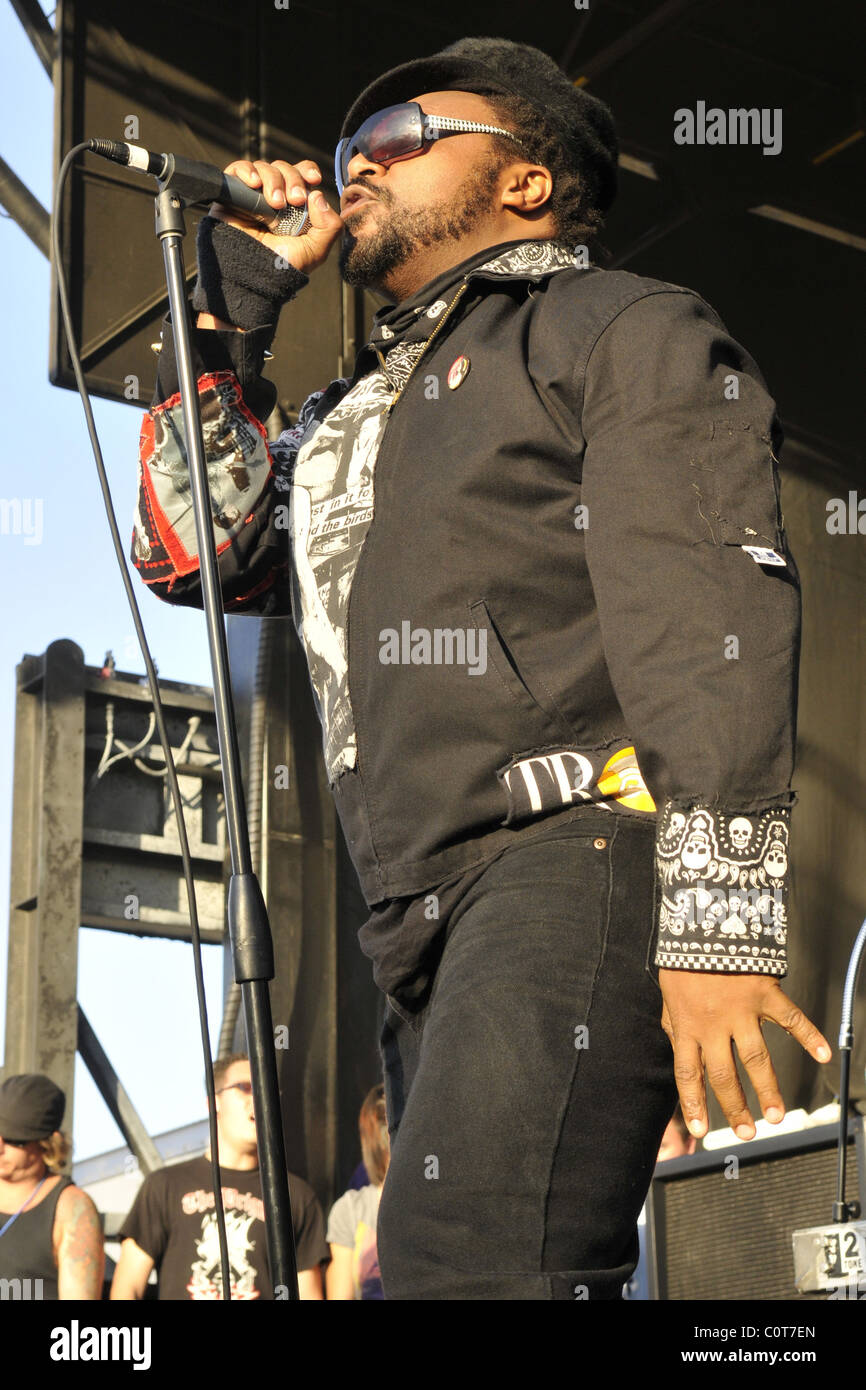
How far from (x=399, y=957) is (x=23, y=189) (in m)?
6.05

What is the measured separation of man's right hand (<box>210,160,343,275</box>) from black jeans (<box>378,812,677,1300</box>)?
927 millimetres

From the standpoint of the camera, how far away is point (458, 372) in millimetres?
2025

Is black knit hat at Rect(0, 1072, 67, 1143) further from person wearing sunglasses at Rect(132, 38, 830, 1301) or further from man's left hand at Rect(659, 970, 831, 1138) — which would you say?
man's left hand at Rect(659, 970, 831, 1138)

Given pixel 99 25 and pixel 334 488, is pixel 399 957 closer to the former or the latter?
pixel 334 488

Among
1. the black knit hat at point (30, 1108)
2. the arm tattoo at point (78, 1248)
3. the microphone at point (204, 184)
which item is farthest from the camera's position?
the black knit hat at point (30, 1108)

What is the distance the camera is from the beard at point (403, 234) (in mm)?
2283

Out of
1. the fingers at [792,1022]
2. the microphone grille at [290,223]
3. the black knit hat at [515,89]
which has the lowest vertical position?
the fingers at [792,1022]

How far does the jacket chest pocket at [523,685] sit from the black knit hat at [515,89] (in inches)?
39.0

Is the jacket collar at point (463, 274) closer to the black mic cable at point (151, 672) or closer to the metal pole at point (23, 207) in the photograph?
the black mic cable at point (151, 672)

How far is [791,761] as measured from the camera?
1.64m

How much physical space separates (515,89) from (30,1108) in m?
3.74

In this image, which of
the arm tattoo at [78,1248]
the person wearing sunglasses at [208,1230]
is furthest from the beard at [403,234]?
the arm tattoo at [78,1248]

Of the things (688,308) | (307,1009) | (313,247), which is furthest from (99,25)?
(688,308)

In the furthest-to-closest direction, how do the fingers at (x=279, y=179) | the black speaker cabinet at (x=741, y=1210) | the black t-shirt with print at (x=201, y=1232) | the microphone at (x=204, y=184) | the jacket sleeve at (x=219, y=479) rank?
the black t-shirt with print at (x=201, y=1232) → the black speaker cabinet at (x=741, y=1210) → the jacket sleeve at (x=219, y=479) → the fingers at (x=279, y=179) → the microphone at (x=204, y=184)
